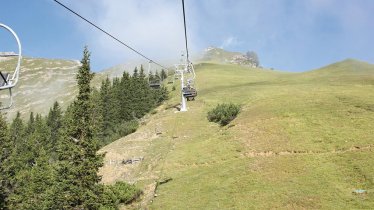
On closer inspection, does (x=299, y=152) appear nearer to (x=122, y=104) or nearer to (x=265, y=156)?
(x=265, y=156)

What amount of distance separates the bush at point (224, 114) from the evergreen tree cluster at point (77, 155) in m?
20.4

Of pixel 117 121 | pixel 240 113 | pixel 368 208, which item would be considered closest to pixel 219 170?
pixel 368 208

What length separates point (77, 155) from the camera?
47938mm

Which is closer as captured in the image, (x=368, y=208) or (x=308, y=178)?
(x=368, y=208)

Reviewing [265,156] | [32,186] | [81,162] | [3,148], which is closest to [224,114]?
[265,156]

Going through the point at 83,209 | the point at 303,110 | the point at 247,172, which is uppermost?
the point at 303,110

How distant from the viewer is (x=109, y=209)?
43.9 m

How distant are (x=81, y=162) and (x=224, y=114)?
3374 cm

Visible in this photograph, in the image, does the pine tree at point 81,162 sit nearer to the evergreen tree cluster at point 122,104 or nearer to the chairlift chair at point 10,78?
the chairlift chair at point 10,78

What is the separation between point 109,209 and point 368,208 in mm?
26646

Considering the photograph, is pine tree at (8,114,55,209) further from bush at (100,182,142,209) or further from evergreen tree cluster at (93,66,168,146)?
evergreen tree cluster at (93,66,168,146)

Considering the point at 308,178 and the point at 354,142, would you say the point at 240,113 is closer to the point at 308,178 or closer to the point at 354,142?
the point at 354,142

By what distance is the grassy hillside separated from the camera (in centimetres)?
3872

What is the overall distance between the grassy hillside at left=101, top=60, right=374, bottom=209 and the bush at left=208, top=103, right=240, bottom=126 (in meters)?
1.60
